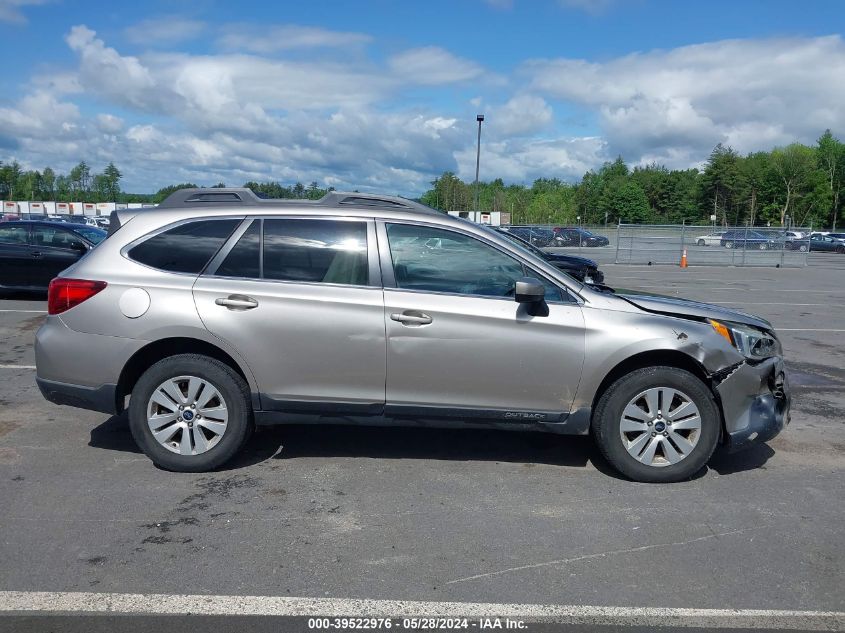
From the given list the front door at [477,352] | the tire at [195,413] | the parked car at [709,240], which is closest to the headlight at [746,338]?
the front door at [477,352]

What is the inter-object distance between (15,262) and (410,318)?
12077 millimetres

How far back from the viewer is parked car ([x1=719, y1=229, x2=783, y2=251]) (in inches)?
1346

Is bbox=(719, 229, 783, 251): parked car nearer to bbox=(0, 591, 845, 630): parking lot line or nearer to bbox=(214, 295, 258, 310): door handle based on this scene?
bbox=(214, 295, 258, 310): door handle

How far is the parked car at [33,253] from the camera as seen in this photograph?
14.2 metres

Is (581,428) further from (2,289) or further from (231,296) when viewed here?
(2,289)

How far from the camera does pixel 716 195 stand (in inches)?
3976

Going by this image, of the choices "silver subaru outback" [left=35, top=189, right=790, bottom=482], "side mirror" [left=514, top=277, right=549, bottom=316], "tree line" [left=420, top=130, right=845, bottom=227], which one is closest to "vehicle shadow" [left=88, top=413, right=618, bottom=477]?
"silver subaru outback" [left=35, top=189, right=790, bottom=482]

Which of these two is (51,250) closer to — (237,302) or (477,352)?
(237,302)

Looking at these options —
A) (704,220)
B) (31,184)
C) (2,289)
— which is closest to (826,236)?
(704,220)

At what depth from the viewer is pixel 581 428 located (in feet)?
16.5

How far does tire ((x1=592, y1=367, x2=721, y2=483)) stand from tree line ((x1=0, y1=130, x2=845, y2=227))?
71.1m

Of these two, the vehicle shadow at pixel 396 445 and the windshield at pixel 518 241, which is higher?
the windshield at pixel 518 241

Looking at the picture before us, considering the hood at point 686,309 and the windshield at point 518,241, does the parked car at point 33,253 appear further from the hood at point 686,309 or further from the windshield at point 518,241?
the hood at point 686,309

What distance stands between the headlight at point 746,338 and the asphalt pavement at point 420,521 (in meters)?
0.87
